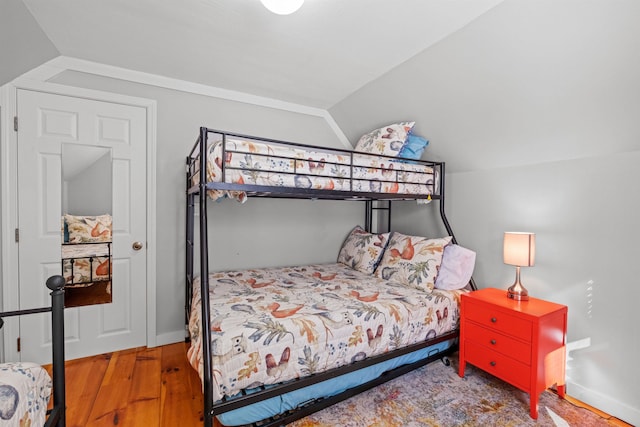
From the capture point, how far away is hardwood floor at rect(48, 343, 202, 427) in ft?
5.51

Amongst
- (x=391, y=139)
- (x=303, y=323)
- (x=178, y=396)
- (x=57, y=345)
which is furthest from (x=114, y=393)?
(x=391, y=139)

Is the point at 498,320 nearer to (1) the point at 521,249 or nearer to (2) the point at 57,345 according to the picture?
(1) the point at 521,249

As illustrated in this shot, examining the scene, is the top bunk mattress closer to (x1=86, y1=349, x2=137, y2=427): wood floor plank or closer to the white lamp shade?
the white lamp shade

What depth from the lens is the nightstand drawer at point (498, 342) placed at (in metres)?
1.75

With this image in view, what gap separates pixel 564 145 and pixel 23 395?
2953 millimetres

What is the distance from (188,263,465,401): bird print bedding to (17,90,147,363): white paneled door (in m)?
0.74

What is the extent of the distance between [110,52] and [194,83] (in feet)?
2.07

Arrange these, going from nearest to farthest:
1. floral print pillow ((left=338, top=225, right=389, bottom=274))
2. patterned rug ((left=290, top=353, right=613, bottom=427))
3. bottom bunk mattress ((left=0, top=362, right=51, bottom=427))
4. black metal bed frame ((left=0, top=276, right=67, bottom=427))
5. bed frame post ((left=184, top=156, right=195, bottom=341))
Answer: bottom bunk mattress ((left=0, top=362, right=51, bottom=427)) → black metal bed frame ((left=0, top=276, right=67, bottom=427)) → patterned rug ((left=290, top=353, right=613, bottom=427)) → bed frame post ((left=184, top=156, right=195, bottom=341)) → floral print pillow ((left=338, top=225, right=389, bottom=274))

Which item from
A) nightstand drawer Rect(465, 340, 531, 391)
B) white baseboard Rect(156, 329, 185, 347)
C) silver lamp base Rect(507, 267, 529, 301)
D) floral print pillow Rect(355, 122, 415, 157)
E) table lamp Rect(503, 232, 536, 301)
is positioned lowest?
white baseboard Rect(156, 329, 185, 347)

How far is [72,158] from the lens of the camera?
2.32 metres

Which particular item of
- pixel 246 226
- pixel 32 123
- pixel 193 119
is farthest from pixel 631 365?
pixel 32 123

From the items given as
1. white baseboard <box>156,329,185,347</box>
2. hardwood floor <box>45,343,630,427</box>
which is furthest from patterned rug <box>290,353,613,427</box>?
white baseboard <box>156,329,185,347</box>

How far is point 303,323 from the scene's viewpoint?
64.6 inches

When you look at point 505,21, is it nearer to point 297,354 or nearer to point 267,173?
point 267,173
